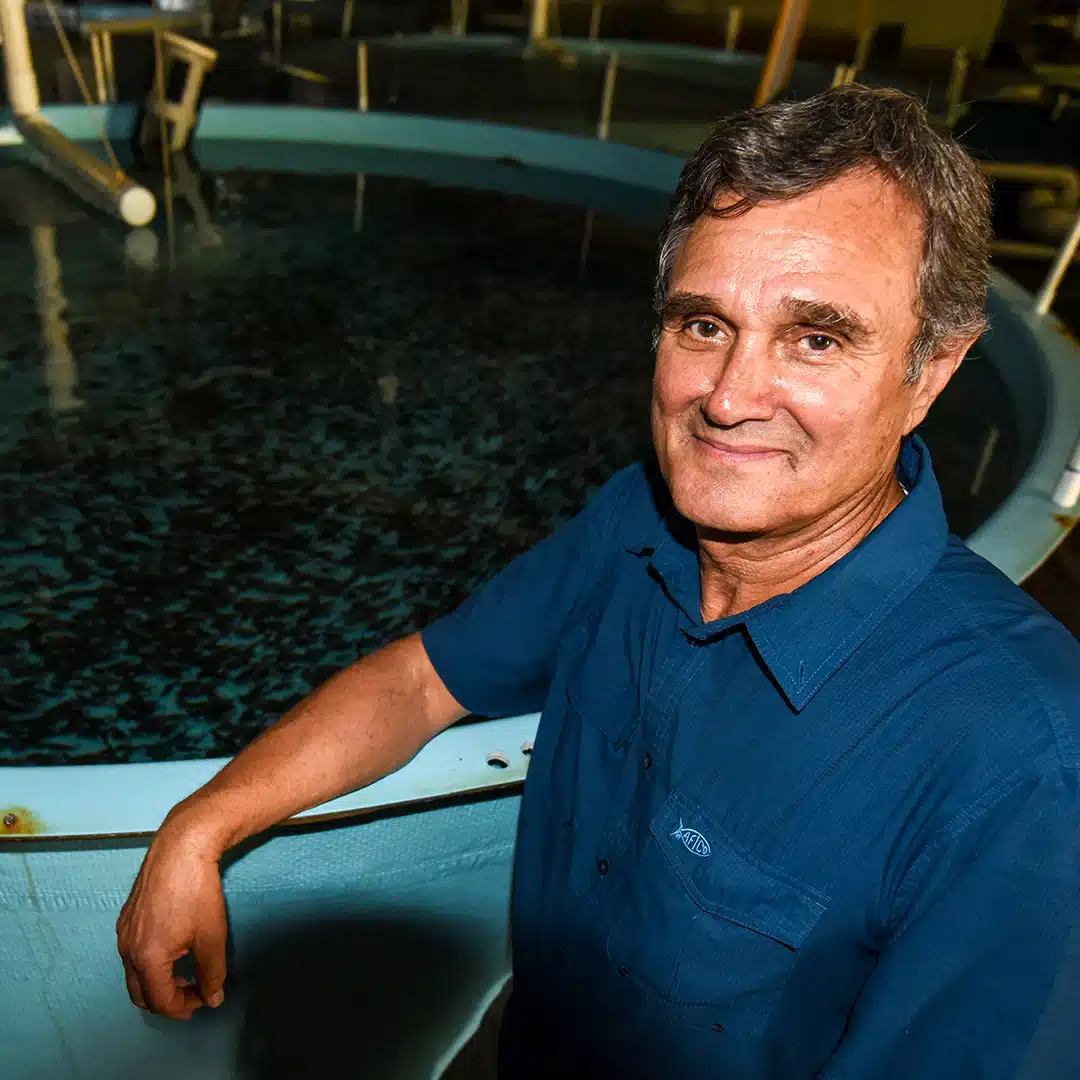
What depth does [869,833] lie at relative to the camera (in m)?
0.77

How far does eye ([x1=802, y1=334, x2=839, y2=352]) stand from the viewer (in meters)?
0.83

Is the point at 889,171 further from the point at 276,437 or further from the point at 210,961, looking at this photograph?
the point at 276,437

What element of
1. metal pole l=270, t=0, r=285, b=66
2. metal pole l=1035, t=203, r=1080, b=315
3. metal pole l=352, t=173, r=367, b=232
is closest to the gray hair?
metal pole l=1035, t=203, r=1080, b=315

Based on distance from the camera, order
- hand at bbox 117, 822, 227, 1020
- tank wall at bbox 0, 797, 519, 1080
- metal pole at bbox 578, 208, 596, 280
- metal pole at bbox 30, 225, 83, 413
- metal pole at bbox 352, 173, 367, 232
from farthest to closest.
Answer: metal pole at bbox 352, 173, 367, 232, metal pole at bbox 578, 208, 596, 280, metal pole at bbox 30, 225, 83, 413, tank wall at bbox 0, 797, 519, 1080, hand at bbox 117, 822, 227, 1020

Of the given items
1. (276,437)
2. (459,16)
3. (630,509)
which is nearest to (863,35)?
(459,16)

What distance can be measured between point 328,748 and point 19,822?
0.35 m

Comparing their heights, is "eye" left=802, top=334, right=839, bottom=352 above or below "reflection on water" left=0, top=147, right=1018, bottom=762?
above

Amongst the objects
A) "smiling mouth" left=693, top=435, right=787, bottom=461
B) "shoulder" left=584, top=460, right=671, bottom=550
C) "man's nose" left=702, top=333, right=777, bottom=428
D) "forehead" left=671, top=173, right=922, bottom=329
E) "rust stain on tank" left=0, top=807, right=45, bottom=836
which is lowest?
"rust stain on tank" left=0, top=807, right=45, bottom=836

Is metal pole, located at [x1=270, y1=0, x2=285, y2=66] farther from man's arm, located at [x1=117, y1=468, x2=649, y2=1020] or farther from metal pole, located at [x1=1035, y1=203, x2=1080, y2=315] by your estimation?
man's arm, located at [x1=117, y1=468, x2=649, y2=1020]

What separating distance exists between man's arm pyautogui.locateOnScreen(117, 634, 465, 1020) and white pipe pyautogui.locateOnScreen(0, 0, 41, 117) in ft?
14.8

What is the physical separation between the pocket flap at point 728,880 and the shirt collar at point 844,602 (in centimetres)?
14

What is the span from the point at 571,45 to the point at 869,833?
9759 mm

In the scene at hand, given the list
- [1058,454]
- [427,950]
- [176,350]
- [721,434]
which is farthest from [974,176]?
[176,350]

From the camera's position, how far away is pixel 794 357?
0.85 metres
